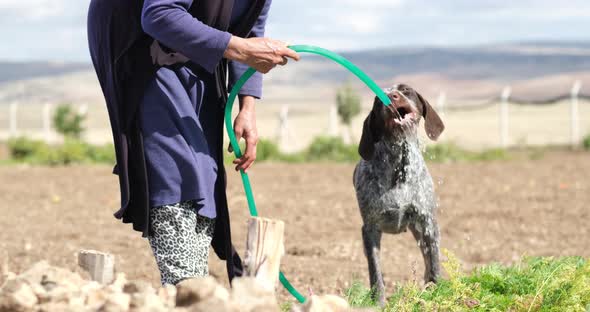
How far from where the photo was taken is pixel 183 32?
3.64 meters

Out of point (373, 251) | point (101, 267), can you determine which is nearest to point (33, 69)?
point (373, 251)

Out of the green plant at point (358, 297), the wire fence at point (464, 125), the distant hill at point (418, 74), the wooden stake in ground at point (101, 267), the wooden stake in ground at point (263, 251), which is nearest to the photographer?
the wooden stake in ground at point (263, 251)

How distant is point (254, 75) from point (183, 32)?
69 centimetres

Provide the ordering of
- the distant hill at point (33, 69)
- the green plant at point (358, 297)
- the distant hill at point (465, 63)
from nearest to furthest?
the green plant at point (358, 297)
the distant hill at point (465, 63)
the distant hill at point (33, 69)

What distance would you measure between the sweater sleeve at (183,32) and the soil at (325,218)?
160cm

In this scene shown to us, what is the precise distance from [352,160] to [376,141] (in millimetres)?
12020

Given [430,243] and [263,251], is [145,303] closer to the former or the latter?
[263,251]

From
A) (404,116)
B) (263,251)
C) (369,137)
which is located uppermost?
(404,116)

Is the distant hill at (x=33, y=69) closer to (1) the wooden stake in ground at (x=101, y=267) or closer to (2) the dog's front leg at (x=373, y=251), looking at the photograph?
(2) the dog's front leg at (x=373, y=251)

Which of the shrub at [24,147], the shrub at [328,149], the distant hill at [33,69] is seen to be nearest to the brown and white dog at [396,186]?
Answer: the shrub at [328,149]

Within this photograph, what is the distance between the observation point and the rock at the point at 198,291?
301 centimetres

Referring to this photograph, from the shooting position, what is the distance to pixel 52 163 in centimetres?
1703

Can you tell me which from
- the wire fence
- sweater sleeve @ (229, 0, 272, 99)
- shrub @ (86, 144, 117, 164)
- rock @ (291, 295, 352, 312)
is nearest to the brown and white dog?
sweater sleeve @ (229, 0, 272, 99)

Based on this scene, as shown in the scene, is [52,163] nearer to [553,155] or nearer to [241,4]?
[553,155]
